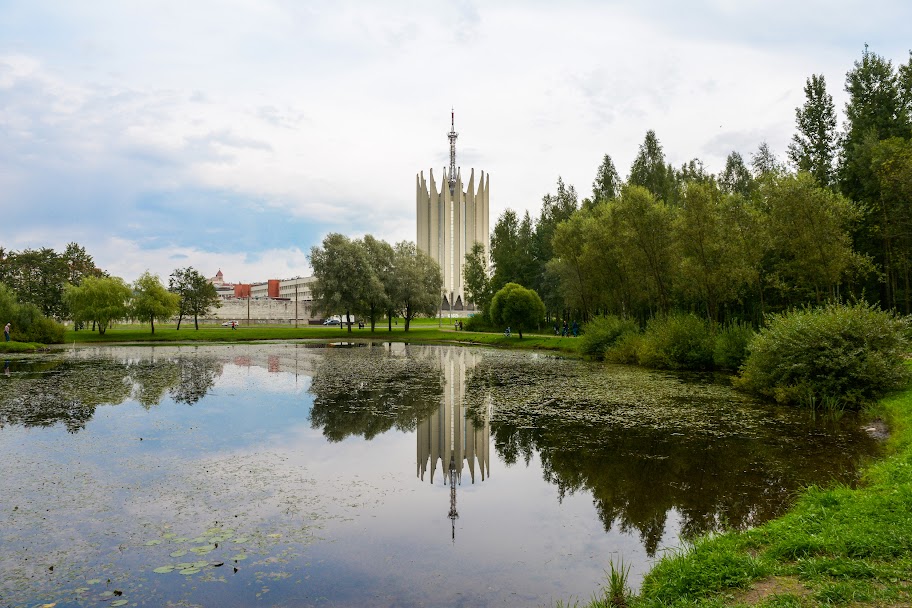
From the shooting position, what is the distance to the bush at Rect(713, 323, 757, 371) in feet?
81.5

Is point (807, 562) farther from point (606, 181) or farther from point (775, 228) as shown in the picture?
point (606, 181)

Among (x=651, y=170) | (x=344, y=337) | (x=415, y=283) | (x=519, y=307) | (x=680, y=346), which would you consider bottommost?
(x=344, y=337)

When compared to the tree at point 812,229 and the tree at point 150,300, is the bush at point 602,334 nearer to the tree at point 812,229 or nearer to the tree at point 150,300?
the tree at point 812,229

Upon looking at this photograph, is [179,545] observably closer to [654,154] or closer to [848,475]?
[848,475]

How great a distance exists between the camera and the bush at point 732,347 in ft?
81.5

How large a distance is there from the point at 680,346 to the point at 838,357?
11496 millimetres

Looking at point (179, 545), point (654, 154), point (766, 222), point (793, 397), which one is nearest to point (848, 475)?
point (793, 397)

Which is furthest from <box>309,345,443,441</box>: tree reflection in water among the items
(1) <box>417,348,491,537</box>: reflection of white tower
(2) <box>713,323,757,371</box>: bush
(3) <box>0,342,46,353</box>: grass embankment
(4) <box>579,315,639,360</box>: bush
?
(3) <box>0,342,46,353</box>: grass embankment

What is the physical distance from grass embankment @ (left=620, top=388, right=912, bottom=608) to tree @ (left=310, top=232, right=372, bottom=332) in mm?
52498

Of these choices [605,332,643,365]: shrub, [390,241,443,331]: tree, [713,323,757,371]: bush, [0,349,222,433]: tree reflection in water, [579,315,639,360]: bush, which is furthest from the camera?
[390,241,443,331]: tree

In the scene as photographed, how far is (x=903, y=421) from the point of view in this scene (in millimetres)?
12789

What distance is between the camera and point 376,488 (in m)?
9.41

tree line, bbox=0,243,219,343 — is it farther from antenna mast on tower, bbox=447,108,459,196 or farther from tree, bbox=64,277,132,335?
antenna mast on tower, bbox=447,108,459,196

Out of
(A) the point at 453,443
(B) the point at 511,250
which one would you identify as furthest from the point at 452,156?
(A) the point at 453,443
